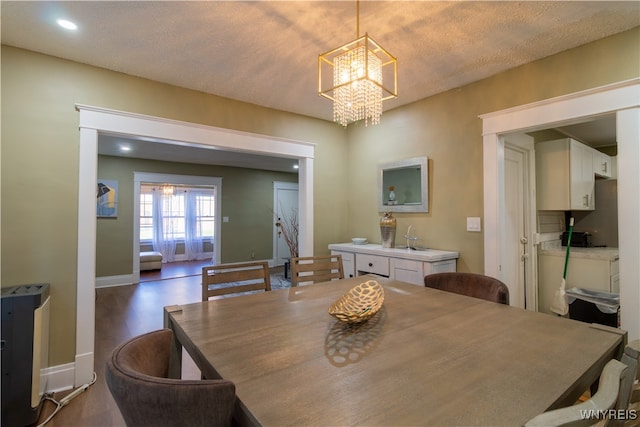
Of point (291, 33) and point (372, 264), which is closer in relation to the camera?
point (291, 33)

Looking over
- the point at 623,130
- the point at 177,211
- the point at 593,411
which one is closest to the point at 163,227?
the point at 177,211

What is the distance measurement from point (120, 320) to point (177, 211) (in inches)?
223

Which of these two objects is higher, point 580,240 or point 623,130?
point 623,130

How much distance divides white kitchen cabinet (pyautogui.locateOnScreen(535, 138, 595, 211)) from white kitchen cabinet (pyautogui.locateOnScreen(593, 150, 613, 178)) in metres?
0.32

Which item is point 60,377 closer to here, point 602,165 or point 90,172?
point 90,172

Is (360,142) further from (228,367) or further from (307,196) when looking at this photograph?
(228,367)

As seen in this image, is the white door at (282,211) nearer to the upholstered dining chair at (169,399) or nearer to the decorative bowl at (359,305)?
the decorative bowl at (359,305)

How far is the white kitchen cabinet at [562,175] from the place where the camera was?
316cm

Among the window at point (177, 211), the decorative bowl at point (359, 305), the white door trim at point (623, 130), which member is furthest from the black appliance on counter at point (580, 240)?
the window at point (177, 211)

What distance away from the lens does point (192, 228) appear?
9.12 m

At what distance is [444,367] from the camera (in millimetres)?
892

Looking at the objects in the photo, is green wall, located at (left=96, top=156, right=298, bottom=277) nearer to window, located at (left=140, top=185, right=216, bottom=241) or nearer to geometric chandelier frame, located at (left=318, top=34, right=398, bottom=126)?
window, located at (left=140, top=185, right=216, bottom=241)

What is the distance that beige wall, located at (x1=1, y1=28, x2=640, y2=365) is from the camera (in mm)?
2107

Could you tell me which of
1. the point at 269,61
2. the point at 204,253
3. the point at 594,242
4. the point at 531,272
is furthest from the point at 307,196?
the point at 204,253
